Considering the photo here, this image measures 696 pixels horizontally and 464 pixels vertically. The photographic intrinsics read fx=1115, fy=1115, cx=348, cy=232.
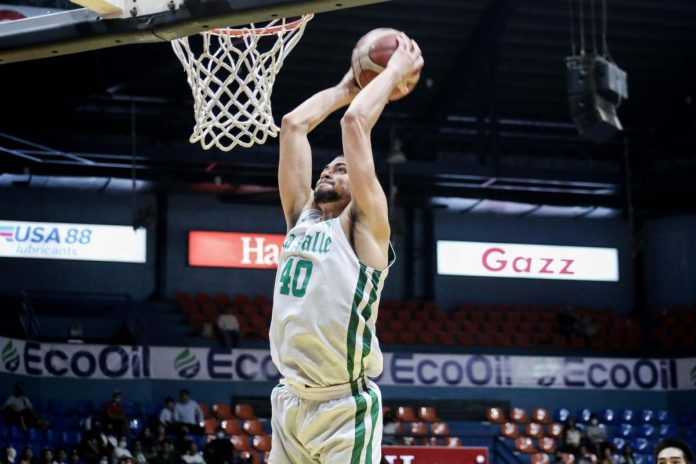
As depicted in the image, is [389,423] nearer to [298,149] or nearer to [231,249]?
[231,249]

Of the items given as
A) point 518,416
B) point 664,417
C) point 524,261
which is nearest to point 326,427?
point 518,416

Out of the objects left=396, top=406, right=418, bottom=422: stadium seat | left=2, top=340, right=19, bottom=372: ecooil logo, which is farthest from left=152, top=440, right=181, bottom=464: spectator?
left=396, top=406, right=418, bottom=422: stadium seat

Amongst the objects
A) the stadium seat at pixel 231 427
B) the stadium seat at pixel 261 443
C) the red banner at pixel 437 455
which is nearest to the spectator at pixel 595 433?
the red banner at pixel 437 455

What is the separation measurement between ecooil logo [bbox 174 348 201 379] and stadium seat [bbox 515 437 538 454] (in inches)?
215

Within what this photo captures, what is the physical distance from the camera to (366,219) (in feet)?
13.2

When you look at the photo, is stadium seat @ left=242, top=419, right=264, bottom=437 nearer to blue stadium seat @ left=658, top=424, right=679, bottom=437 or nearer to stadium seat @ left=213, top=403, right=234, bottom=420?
stadium seat @ left=213, top=403, right=234, bottom=420

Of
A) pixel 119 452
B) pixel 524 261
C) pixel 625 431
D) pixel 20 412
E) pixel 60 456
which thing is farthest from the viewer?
pixel 524 261

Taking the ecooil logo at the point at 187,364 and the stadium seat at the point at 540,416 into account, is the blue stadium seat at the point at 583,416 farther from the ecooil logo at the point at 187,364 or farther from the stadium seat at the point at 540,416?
the ecooil logo at the point at 187,364

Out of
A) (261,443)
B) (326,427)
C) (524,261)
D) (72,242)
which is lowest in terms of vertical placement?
(326,427)

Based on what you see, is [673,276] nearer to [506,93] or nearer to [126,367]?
[506,93]

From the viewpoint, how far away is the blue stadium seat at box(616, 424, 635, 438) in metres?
19.9

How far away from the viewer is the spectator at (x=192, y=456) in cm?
1466

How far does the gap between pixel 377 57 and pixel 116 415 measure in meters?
12.9

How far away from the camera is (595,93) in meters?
12.8
